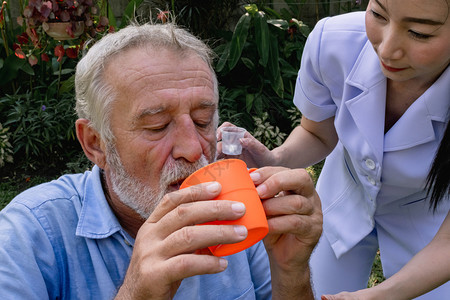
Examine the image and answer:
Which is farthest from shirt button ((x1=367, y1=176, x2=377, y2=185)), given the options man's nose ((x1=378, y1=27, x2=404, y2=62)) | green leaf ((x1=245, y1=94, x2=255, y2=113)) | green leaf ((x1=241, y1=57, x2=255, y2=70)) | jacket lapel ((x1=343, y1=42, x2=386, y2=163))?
green leaf ((x1=241, y1=57, x2=255, y2=70))

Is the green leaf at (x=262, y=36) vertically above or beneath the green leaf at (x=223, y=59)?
above

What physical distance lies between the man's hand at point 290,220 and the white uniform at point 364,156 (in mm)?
633

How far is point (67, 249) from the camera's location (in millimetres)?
1764

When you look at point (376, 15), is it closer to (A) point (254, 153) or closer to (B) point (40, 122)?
(A) point (254, 153)

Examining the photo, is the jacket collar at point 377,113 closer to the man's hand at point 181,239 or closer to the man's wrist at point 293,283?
the man's wrist at point 293,283

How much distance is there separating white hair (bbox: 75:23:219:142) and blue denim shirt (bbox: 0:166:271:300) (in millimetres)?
251

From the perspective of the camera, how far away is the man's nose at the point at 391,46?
1.75 m

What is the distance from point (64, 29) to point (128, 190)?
3.27 metres

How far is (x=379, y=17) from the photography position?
1839 mm

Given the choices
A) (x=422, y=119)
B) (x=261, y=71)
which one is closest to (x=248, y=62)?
(x=261, y=71)

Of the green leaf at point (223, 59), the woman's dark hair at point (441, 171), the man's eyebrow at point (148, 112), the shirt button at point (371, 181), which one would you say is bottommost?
the green leaf at point (223, 59)

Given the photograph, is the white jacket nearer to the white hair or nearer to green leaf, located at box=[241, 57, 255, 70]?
the white hair

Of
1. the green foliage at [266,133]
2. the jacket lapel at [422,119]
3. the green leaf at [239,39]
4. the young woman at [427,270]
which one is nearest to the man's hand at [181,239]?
the young woman at [427,270]

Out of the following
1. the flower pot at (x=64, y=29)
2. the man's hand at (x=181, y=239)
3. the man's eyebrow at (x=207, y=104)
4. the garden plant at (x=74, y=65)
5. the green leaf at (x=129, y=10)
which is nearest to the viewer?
the man's hand at (x=181, y=239)
